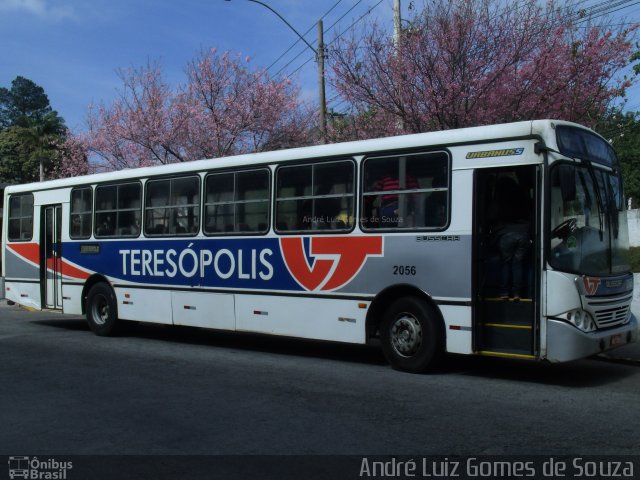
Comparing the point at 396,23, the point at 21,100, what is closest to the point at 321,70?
the point at 396,23

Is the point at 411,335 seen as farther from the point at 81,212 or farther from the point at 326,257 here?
the point at 81,212

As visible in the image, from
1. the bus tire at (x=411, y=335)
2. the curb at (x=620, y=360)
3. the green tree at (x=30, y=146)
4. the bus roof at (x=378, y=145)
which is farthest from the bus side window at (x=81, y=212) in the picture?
the green tree at (x=30, y=146)

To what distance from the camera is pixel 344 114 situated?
682 inches

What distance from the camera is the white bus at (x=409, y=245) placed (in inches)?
280

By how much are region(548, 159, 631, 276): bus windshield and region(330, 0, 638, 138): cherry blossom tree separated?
5.22 metres

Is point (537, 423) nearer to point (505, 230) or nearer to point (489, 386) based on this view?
point (489, 386)

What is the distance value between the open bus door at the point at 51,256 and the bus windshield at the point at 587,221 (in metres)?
9.90

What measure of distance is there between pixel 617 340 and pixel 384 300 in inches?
113

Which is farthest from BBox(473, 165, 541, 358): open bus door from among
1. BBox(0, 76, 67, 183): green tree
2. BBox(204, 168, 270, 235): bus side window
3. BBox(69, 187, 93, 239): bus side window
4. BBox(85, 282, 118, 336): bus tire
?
BBox(0, 76, 67, 183): green tree

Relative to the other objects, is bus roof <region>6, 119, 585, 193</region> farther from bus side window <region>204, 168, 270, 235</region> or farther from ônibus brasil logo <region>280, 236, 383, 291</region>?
ônibus brasil logo <region>280, 236, 383, 291</region>

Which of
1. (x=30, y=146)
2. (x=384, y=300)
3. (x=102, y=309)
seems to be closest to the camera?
(x=384, y=300)

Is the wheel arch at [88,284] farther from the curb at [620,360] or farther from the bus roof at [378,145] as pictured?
the curb at [620,360]

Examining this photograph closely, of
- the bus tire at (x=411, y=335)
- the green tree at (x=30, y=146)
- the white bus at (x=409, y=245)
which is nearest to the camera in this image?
the white bus at (x=409, y=245)

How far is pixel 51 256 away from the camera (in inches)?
514
